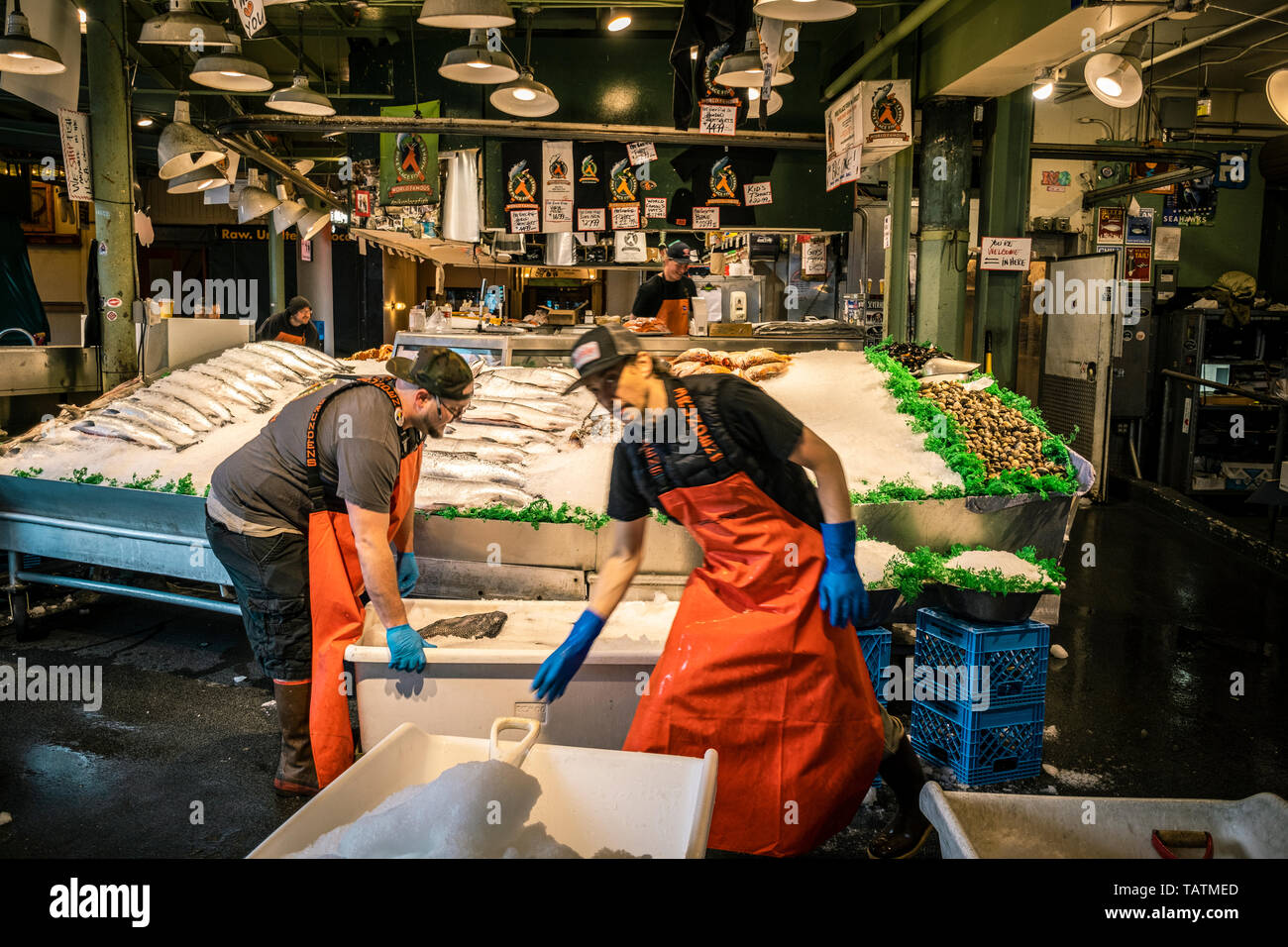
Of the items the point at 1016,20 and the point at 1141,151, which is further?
the point at 1141,151

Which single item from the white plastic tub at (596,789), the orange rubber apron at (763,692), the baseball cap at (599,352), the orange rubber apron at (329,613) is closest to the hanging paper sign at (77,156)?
the orange rubber apron at (329,613)

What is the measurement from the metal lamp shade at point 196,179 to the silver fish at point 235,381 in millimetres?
4163

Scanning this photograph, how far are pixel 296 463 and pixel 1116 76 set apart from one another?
6166mm

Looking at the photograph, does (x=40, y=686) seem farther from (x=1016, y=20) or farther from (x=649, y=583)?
(x=1016, y=20)

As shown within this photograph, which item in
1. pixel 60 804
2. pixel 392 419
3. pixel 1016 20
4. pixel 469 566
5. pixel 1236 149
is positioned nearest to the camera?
pixel 392 419

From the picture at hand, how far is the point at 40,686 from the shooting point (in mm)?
5109

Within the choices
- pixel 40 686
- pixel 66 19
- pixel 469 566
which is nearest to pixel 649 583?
pixel 469 566

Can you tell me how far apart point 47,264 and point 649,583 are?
16.5 m

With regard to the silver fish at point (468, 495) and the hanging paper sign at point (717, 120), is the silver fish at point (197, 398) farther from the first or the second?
the hanging paper sign at point (717, 120)

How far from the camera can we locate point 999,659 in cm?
397

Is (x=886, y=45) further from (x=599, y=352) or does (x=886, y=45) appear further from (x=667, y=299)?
(x=599, y=352)

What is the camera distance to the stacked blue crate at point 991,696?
13.0 feet

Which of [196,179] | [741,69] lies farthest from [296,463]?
[196,179]

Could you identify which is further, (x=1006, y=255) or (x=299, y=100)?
(x=1006, y=255)
